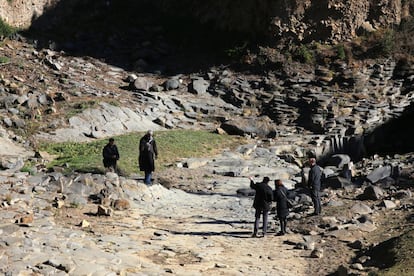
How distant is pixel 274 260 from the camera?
12.8 metres

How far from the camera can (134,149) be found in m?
23.5

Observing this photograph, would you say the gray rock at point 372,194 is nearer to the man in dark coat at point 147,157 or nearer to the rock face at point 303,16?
the man in dark coat at point 147,157

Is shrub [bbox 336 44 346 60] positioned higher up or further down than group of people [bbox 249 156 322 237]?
higher up

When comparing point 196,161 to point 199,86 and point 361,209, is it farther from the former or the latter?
Result: point 199,86

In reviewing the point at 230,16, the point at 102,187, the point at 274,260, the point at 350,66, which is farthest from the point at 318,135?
the point at 274,260

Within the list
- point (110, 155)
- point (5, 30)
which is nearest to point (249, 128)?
point (110, 155)

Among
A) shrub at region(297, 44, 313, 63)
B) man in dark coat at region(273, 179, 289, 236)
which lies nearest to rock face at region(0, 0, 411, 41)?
shrub at region(297, 44, 313, 63)

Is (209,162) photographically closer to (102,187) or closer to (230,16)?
(102,187)

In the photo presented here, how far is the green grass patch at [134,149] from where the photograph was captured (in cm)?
2078

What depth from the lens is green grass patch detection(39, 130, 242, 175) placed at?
20781mm

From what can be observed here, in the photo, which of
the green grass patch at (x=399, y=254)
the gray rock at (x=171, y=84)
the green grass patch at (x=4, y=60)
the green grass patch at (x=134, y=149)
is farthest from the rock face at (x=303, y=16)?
the green grass patch at (x=399, y=254)

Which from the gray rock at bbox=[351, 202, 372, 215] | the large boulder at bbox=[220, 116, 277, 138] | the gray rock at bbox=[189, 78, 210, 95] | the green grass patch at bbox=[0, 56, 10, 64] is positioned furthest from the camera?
the gray rock at bbox=[189, 78, 210, 95]

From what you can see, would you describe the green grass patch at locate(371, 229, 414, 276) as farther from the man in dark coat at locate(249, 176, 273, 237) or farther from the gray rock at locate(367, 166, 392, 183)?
the gray rock at locate(367, 166, 392, 183)

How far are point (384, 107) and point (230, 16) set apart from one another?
10639 mm
